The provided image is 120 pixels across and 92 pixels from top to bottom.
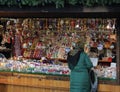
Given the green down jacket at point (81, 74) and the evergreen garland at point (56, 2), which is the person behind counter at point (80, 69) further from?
the evergreen garland at point (56, 2)

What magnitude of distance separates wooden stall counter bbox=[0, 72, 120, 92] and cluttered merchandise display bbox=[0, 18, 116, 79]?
0.85 ft

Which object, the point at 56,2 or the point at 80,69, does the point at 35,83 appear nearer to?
the point at 80,69

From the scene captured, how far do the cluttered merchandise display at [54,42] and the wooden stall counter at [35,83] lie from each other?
26 cm

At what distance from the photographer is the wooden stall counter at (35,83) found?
1031 cm

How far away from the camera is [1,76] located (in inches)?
442

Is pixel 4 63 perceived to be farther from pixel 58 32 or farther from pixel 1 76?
pixel 58 32

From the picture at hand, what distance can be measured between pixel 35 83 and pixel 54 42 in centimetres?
154

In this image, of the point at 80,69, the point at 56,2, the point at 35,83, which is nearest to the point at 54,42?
the point at 35,83

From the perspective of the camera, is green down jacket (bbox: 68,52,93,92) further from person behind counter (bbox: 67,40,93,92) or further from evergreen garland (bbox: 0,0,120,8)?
evergreen garland (bbox: 0,0,120,8)

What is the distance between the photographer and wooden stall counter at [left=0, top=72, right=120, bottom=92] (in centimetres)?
1031

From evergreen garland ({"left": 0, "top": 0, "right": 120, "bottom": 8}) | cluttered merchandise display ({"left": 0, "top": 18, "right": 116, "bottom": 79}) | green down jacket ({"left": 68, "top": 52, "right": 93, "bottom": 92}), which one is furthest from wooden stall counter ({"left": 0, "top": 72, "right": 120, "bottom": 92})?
evergreen garland ({"left": 0, "top": 0, "right": 120, "bottom": 8})

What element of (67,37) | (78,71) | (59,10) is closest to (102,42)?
(67,37)

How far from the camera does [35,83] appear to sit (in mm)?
10680

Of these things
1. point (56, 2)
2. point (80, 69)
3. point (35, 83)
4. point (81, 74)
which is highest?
point (56, 2)
